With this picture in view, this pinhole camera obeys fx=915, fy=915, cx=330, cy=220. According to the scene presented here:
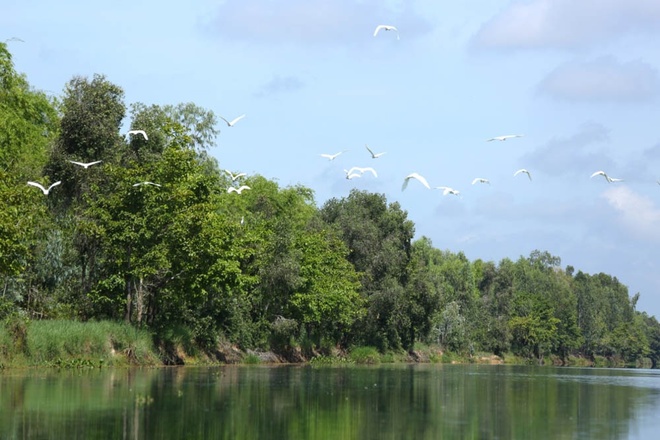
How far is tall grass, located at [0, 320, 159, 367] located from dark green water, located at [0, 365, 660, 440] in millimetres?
2999

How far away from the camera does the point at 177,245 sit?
4809cm

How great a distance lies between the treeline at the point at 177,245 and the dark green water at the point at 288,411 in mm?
Answer: 10365

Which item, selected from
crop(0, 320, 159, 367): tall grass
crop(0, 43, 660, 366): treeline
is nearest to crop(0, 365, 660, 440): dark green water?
crop(0, 320, 159, 367): tall grass

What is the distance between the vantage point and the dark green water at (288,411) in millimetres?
18469

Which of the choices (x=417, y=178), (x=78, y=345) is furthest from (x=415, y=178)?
(x=78, y=345)

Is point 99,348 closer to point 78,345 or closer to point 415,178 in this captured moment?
point 78,345

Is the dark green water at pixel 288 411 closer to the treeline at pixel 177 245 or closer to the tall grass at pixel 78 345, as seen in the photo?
the tall grass at pixel 78 345

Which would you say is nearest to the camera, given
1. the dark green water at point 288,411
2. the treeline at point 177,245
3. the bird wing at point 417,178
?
the dark green water at point 288,411

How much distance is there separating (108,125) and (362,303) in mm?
38207

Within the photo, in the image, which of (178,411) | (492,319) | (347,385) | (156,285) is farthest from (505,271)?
(178,411)

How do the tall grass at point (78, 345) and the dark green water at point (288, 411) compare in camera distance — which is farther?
the tall grass at point (78, 345)

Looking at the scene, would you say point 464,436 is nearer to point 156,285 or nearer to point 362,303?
point 156,285

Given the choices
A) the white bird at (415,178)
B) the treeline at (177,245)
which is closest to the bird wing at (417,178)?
the white bird at (415,178)

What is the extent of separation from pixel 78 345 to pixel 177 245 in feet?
28.2
